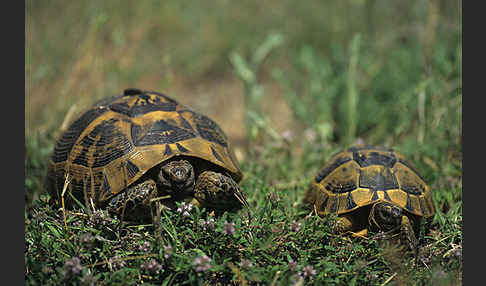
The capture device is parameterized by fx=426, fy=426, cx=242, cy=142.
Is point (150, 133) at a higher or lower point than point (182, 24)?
lower

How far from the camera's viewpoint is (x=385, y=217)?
2760 millimetres

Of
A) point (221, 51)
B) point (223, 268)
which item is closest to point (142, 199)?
point (223, 268)

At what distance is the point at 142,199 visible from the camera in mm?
2723

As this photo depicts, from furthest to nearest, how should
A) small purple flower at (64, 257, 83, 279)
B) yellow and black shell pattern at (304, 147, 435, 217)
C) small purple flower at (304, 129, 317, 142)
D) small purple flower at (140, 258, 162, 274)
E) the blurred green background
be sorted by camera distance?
the blurred green background
small purple flower at (304, 129, 317, 142)
yellow and black shell pattern at (304, 147, 435, 217)
small purple flower at (140, 258, 162, 274)
small purple flower at (64, 257, 83, 279)

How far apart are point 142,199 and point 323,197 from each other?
1.35 meters

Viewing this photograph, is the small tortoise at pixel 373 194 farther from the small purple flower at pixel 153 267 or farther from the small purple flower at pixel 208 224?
the small purple flower at pixel 153 267

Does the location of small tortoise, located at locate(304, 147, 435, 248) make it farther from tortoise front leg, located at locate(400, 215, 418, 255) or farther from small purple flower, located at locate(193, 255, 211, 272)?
small purple flower, located at locate(193, 255, 211, 272)

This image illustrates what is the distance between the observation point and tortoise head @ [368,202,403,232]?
2.74 meters

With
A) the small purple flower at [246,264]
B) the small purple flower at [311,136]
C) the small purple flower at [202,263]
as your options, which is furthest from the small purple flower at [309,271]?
the small purple flower at [311,136]

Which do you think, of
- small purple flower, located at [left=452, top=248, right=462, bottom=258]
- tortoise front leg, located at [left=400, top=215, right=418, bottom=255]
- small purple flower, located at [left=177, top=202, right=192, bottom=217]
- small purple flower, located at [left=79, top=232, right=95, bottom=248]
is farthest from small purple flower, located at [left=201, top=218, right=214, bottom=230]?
small purple flower, located at [left=452, top=248, right=462, bottom=258]

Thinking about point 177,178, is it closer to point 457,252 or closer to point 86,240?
point 86,240

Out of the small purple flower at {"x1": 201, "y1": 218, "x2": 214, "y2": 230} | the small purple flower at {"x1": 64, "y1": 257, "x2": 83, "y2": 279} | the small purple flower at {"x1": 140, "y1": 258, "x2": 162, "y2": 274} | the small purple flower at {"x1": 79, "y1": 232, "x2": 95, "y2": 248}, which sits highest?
the small purple flower at {"x1": 79, "y1": 232, "x2": 95, "y2": 248}

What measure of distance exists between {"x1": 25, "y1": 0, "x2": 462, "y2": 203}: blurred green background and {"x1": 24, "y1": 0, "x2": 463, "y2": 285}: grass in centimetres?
3

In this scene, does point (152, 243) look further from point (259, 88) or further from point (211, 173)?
point (259, 88)
